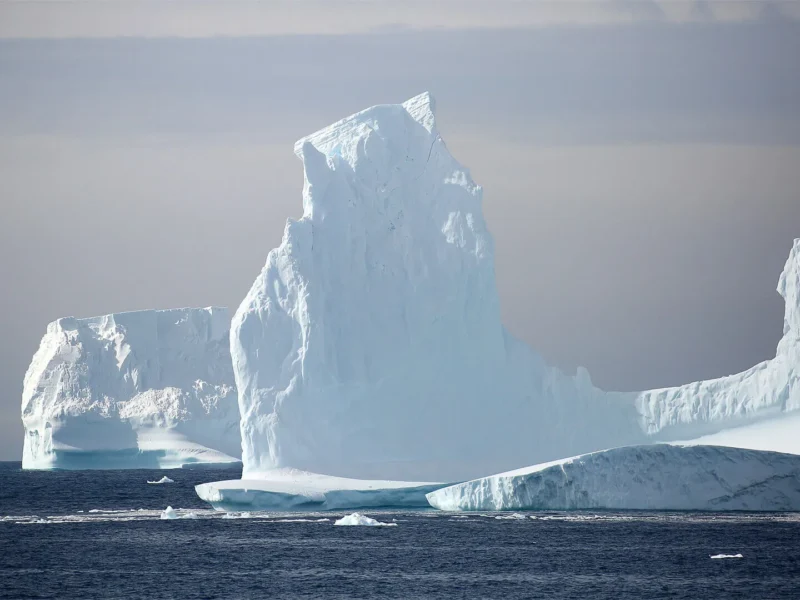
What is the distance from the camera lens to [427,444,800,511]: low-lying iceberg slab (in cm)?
3719

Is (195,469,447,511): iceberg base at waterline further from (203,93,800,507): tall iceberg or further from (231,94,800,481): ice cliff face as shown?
(231,94,800,481): ice cliff face

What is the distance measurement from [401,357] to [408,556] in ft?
38.4

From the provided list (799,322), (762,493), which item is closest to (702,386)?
(799,322)

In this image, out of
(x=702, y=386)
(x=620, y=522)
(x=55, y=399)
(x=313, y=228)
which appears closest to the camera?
(x=620, y=522)

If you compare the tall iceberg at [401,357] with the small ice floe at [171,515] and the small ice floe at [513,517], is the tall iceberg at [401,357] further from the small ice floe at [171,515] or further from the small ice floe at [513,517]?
the small ice floe at [513,517]

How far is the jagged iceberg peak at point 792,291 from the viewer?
1745 inches

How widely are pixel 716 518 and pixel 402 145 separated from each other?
15.9 meters

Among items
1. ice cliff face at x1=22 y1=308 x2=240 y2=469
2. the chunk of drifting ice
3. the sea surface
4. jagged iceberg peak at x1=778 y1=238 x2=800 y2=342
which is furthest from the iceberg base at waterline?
ice cliff face at x1=22 y1=308 x2=240 y2=469

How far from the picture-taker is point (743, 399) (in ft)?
149

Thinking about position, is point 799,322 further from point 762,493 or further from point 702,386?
point 762,493

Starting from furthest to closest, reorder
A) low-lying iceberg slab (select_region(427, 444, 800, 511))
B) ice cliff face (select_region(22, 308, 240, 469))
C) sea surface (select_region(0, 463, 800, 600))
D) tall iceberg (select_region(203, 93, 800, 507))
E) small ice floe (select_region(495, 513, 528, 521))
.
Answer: ice cliff face (select_region(22, 308, 240, 469)) → tall iceberg (select_region(203, 93, 800, 507)) → small ice floe (select_region(495, 513, 528, 521)) → low-lying iceberg slab (select_region(427, 444, 800, 511)) → sea surface (select_region(0, 463, 800, 600))

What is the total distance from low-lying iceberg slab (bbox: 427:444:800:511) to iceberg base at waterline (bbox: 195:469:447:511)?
3.96 ft

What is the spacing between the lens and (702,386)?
4594 cm

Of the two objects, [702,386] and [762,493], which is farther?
[702,386]
